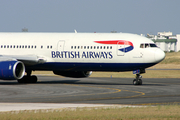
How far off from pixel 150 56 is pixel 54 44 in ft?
32.8

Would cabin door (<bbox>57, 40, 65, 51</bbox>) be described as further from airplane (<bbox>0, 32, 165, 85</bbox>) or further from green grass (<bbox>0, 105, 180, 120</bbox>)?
green grass (<bbox>0, 105, 180, 120</bbox>)

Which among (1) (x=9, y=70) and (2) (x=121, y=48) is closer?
(1) (x=9, y=70)

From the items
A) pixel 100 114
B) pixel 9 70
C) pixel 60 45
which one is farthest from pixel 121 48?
pixel 100 114

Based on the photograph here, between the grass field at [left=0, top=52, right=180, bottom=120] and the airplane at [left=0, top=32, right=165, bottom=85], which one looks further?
the airplane at [left=0, top=32, right=165, bottom=85]

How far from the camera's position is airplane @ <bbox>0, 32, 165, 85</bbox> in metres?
34.7

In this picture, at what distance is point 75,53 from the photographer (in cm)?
3638

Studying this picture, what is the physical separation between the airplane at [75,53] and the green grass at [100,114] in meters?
17.2

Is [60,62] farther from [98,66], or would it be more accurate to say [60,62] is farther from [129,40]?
[129,40]

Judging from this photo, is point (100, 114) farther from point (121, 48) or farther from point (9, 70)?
point (121, 48)

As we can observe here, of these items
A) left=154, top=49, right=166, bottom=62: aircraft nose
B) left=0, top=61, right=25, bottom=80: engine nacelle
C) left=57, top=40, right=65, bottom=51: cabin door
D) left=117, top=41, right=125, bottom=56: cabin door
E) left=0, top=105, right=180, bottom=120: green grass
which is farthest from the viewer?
left=57, top=40, right=65, bottom=51: cabin door

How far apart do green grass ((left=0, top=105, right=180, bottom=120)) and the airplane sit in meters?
17.2

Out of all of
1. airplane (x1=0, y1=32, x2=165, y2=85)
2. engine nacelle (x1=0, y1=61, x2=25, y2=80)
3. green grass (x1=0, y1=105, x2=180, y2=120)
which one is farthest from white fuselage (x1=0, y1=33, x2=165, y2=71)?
green grass (x1=0, y1=105, x2=180, y2=120)

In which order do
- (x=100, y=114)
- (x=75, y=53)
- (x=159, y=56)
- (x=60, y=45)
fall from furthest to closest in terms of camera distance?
1. (x=60, y=45)
2. (x=75, y=53)
3. (x=159, y=56)
4. (x=100, y=114)

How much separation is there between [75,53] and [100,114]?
20850mm
